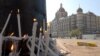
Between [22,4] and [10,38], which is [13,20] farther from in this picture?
[10,38]

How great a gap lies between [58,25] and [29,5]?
10178 cm

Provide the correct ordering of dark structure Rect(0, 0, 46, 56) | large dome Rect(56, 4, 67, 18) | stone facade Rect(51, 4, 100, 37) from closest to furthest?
1. dark structure Rect(0, 0, 46, 56)
2. stone facade Rect(51, 4, 100, 37)
3. large dome Rect(56, 4, 67, 18)

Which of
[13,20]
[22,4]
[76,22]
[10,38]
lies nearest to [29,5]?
[22,4]

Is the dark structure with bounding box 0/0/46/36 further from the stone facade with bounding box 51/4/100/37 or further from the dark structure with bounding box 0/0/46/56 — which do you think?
the stone facade with bounding box 51/4/100/37

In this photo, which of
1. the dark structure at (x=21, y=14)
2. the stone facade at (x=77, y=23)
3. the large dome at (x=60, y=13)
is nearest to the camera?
the dark structure at (x=21, y=14)

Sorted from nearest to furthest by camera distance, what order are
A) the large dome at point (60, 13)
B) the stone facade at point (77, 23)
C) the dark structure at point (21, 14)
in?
the dark structure at point (21, 14) → the stone facade at point (77, 23) → the large dome at point (60, 13)

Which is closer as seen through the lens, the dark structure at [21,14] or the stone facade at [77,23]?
the dark structure at [21,14]

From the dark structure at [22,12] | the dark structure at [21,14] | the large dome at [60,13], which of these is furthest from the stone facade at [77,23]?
the dark structure at [21,14]

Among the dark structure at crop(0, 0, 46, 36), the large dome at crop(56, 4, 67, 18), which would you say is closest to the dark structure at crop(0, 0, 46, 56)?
the dark structure at crop(0, 0, 46, 36)

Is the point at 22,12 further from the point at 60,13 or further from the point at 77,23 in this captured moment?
the point at 60,13

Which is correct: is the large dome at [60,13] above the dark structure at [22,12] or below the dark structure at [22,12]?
above

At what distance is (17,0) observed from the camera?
6301 mm

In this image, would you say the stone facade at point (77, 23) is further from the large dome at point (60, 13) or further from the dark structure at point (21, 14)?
the dark structure at point (21, 14)

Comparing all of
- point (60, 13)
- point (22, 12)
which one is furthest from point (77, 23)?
point (22, 12)
